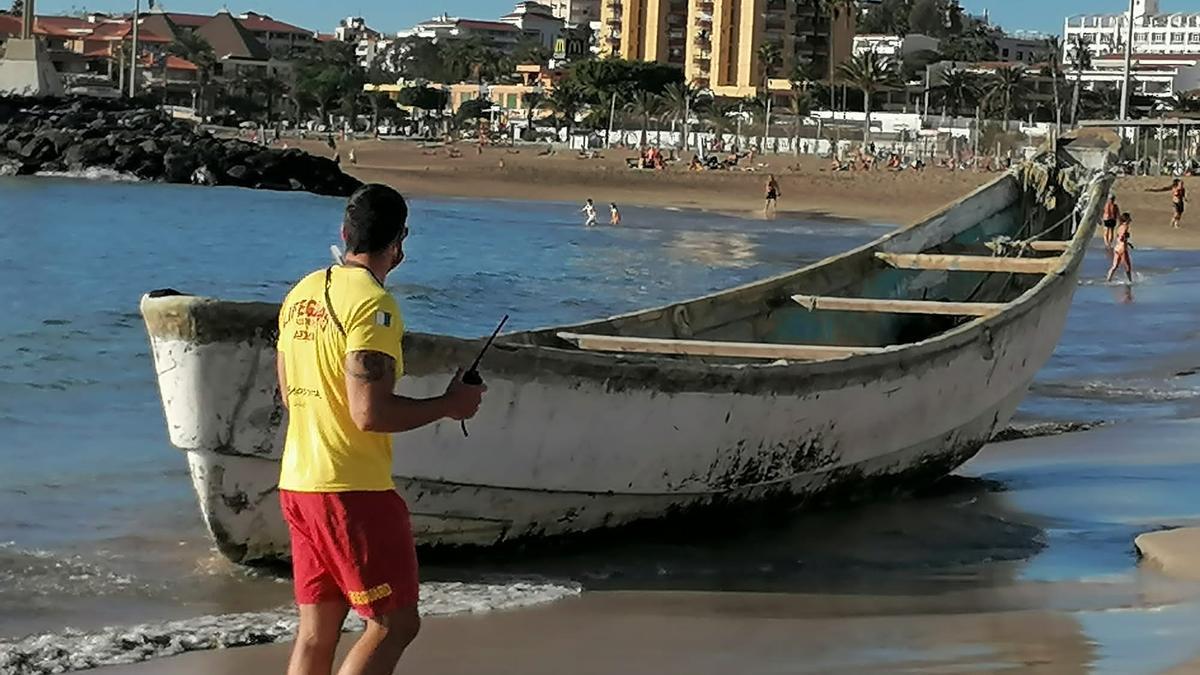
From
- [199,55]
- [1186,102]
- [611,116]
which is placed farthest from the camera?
[199,55]

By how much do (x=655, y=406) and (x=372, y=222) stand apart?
341 centimetres

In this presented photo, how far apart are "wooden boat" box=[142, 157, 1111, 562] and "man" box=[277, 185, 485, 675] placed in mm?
2372

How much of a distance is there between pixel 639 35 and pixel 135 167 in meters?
81.9

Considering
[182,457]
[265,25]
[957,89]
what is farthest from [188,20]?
[182,457]

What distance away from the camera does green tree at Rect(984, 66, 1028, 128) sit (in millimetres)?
109000

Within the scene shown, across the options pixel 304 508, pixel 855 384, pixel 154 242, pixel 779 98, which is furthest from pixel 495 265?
pixel 779 98

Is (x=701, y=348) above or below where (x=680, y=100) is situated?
below

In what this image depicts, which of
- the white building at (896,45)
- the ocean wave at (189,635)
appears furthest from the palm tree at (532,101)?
the ocean wave at (189,635)

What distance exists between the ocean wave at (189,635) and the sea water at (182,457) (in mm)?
19

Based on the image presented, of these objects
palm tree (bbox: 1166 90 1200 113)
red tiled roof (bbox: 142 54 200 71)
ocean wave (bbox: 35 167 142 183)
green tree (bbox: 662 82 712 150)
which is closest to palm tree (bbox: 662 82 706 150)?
green tree (bbox: 662 82 712 150)

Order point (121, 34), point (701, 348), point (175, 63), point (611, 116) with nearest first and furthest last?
point (701, 348) < point (611, 116) < point (175, 63) < point (121, 34)

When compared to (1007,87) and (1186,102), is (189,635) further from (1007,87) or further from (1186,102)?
(1007,87)

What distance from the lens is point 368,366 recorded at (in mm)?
4238

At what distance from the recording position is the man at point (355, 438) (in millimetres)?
4281
